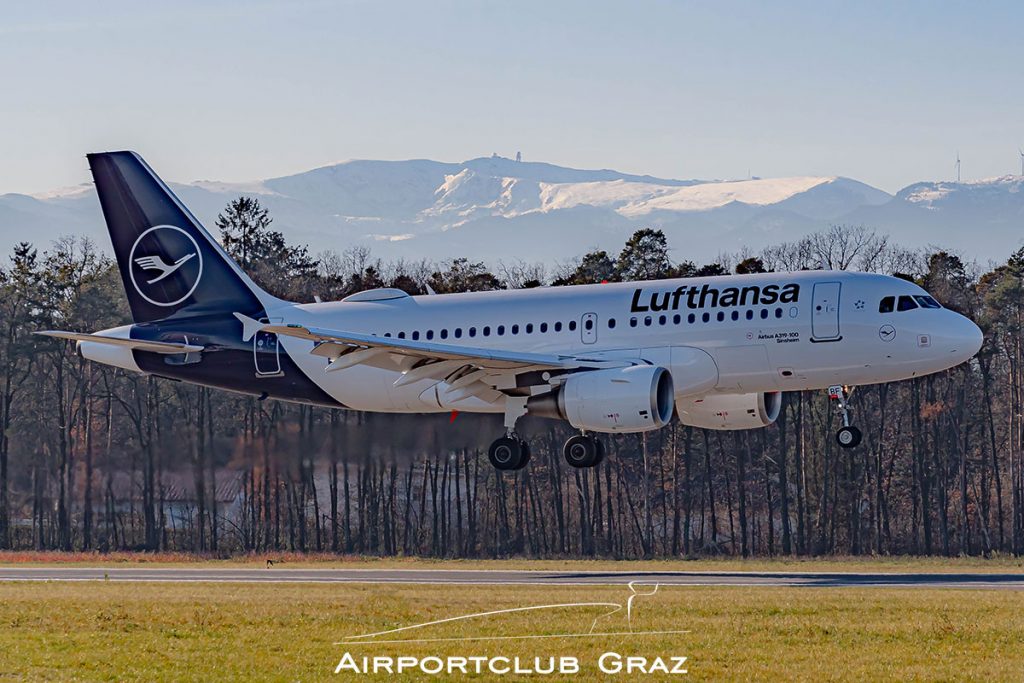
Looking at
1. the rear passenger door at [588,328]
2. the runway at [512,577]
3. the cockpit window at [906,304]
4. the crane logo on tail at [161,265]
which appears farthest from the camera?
the crane logo on tail at [161,265]

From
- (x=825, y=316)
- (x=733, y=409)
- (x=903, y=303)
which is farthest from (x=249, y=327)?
(x=903, y=303)

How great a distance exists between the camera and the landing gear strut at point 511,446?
139ft

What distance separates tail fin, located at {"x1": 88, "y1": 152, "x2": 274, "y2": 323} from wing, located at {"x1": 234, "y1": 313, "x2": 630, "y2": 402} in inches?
269

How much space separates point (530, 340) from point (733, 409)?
21.2 feet

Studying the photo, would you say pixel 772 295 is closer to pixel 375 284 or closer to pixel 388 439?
pixel 388 439

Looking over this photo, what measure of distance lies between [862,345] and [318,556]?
Answer: 36.1 meters

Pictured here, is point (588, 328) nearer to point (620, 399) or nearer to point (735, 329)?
point (620, 399)

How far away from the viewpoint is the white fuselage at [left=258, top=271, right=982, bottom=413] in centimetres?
3919

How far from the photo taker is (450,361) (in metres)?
41.5

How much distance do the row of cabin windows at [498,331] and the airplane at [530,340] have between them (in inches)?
1.7

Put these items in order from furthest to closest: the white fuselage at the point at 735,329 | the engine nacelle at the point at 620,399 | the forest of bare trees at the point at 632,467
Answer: the forest of bare trees at the point at 632,467 < the engine nacelle at the point at 620,399 < the white fuselage at the point at 735,329

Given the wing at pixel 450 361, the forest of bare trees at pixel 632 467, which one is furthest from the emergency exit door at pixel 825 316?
the forest of bare trees at pixel 632 467

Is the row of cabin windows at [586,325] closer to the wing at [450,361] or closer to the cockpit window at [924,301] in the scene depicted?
the wing at [450,361]

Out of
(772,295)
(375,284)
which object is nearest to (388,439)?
(772,295)
